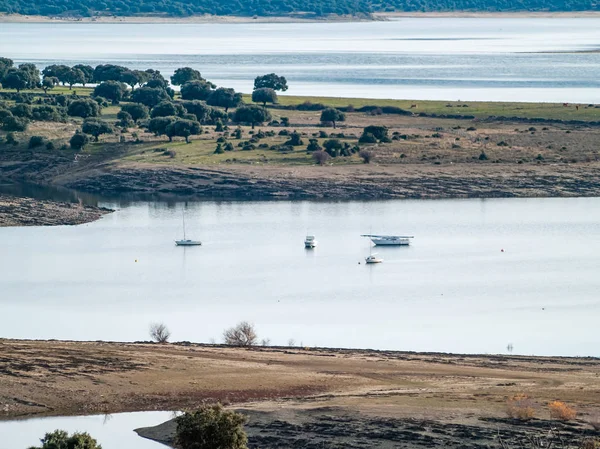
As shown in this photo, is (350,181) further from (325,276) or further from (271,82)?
(271,82)

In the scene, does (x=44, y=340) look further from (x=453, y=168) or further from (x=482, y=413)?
(x=453, y=168)

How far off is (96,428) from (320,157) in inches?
2157

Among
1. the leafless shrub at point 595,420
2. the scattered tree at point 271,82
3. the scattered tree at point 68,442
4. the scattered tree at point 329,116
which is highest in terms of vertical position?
the scattered tree at point 271,82

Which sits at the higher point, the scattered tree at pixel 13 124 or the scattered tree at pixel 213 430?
the scattered tree at pixel 13 124

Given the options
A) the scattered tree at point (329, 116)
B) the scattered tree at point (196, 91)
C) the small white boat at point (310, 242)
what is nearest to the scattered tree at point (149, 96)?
the scattered tree at point (196, 91)

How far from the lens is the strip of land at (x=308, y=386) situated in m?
35.3

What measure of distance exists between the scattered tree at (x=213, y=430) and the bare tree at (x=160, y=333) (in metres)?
17.2

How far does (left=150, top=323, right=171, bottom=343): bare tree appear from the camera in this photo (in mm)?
48344

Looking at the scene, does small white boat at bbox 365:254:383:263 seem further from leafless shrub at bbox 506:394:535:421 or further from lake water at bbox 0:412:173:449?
leafless shrub at bbox 506:394:535:421

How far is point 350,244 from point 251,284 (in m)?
11.7

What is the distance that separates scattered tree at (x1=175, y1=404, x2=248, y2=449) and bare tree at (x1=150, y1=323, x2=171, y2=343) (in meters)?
17.2

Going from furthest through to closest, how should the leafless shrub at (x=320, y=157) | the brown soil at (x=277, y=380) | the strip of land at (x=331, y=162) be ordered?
1. the leafless shrub at (x=320, y=157)
2. the strip of land at (x=331, y=162)
3. the brown soil at (x=277, y=380)

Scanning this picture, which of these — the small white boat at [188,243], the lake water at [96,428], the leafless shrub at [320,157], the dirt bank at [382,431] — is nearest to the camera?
the dirt bank at [382,431]

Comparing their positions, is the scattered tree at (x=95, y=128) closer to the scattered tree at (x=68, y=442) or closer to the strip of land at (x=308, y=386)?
the strip of land at (x=308, y=386)
